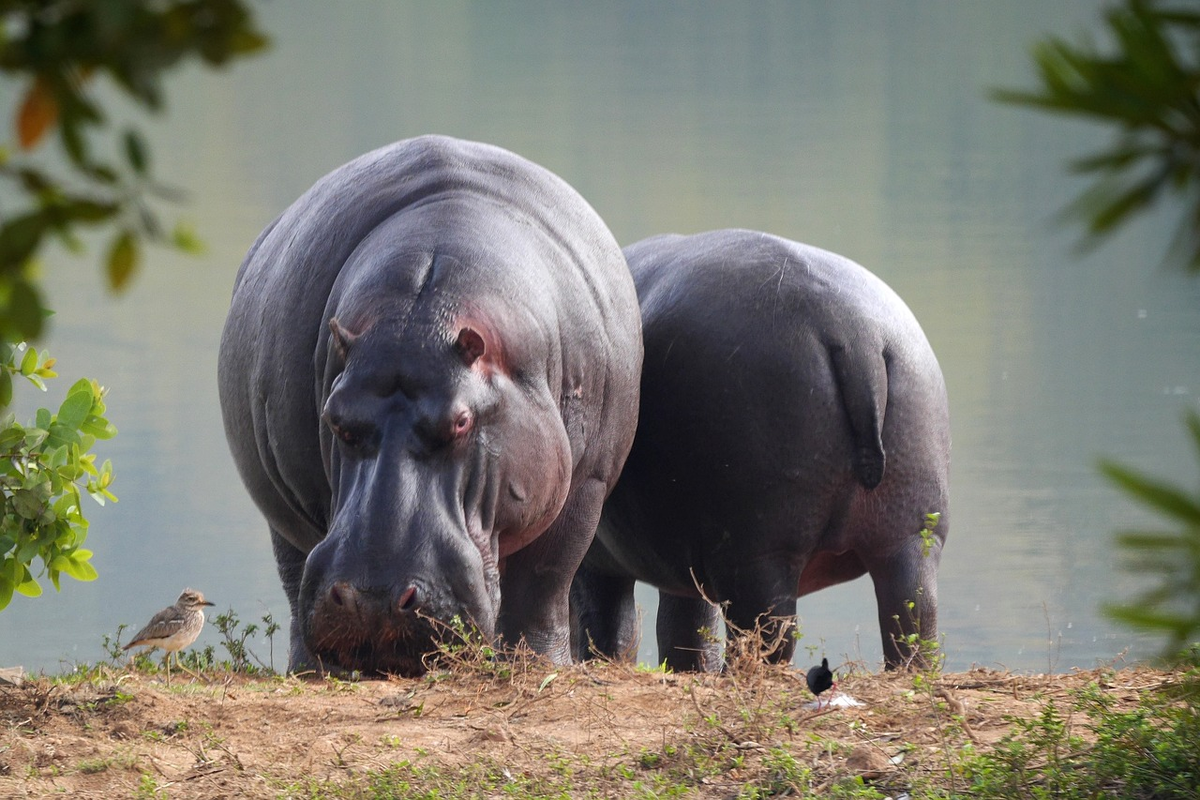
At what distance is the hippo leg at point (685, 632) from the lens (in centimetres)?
677

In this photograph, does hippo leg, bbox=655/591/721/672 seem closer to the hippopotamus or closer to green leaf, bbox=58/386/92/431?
the hippopotamus

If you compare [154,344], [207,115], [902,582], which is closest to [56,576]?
[902,582]

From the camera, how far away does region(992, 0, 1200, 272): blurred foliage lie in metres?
1.10

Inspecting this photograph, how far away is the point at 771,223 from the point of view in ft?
82.1

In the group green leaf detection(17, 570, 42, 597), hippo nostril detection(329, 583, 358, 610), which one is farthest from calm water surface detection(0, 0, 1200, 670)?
green leaf detection(17, 570, 42, 597)

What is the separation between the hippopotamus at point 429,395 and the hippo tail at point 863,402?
0.74 metres

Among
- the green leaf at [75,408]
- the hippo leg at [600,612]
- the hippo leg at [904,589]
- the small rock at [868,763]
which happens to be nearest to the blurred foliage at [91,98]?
the small rock at [868,763]

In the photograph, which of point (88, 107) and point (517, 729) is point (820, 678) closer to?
point (517, 729)

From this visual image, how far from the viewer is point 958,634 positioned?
11.0 meters

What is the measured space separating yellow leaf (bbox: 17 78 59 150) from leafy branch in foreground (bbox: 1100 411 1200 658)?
748mm

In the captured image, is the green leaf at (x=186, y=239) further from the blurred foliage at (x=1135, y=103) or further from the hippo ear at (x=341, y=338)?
the hippo ear at (x=341, y=338)

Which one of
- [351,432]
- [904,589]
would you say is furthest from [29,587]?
[904,589]

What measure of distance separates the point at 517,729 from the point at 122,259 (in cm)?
279

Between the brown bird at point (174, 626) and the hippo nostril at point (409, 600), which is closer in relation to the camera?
the hippo nostril at point (409, 600)
